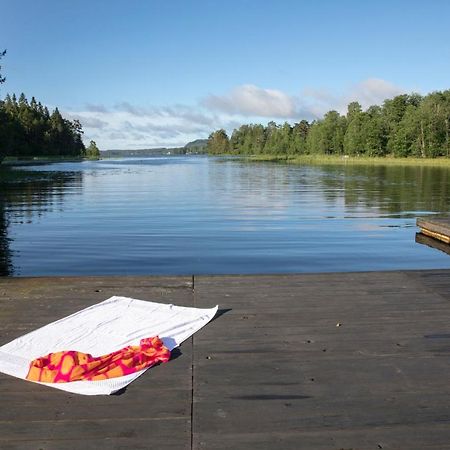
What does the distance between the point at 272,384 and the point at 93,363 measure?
4.62 feet

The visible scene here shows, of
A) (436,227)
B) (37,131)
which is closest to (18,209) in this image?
(436,227)

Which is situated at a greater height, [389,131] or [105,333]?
[389,131]

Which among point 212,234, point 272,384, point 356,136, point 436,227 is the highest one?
point 356,136

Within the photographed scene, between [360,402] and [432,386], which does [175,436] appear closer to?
[360,402]

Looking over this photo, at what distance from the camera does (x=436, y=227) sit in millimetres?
13727

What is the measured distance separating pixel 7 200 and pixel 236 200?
11959 millimetres

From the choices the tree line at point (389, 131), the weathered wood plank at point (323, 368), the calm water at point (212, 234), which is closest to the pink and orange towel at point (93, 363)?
the weathered wood plank at point (323, 368)

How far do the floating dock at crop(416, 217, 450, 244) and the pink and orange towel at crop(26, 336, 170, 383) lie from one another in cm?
1109

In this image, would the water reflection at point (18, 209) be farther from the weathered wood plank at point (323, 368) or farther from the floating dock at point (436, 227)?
the floating dock at point (436, 227)

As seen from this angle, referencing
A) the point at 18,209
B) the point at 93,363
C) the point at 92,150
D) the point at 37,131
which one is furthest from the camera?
the point at 92,150

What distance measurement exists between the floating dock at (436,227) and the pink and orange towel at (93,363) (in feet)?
36.4

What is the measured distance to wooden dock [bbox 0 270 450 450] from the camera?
2.94 m

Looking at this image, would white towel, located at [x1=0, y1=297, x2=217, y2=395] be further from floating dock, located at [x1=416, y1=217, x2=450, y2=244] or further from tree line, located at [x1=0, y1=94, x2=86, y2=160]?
tree line, located at [x1=0, y1=94, x2=86, y2=160]

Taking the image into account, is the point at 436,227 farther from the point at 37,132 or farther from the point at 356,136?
the point at 37,132
